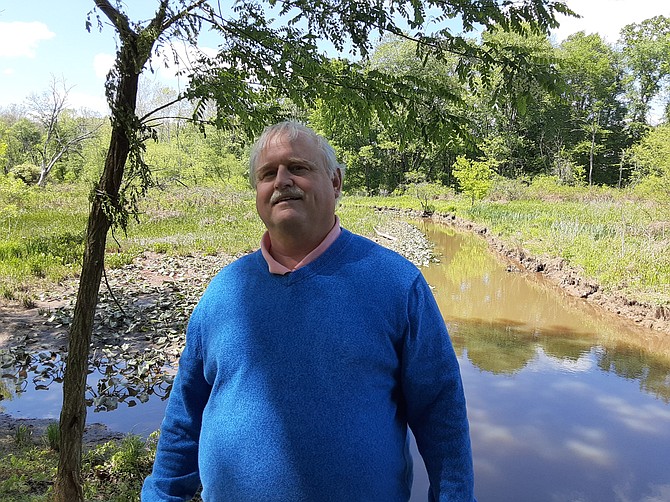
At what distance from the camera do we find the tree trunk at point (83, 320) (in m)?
2.65

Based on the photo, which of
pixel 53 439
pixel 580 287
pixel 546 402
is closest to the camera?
pixel 53 439

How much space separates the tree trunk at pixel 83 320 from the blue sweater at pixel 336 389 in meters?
1.55

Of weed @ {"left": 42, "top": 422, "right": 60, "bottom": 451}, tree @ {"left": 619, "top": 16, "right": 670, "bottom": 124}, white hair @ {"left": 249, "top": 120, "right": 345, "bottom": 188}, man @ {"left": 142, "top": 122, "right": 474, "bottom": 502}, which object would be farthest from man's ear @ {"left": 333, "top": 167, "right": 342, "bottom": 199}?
tree @ {"left": 619, "top": 16, "right": 670, "bottom": 124}

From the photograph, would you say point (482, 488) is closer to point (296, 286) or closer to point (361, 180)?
point (296, 286)

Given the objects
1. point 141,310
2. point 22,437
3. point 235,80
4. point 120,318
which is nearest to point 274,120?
point 235,80

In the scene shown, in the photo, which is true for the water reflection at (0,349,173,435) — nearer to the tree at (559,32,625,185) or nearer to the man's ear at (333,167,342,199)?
the man's ear at (333,167,342,199)

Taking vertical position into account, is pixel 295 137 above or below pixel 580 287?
above

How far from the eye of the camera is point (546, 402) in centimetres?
662

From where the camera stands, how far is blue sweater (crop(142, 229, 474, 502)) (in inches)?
52.6

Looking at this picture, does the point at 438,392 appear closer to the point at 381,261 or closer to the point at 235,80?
the point at 381,261

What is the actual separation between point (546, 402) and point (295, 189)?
20.5 feet

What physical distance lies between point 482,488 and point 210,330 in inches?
163

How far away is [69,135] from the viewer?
30.4 m

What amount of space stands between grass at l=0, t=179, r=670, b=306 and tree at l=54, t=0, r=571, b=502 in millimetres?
1029
